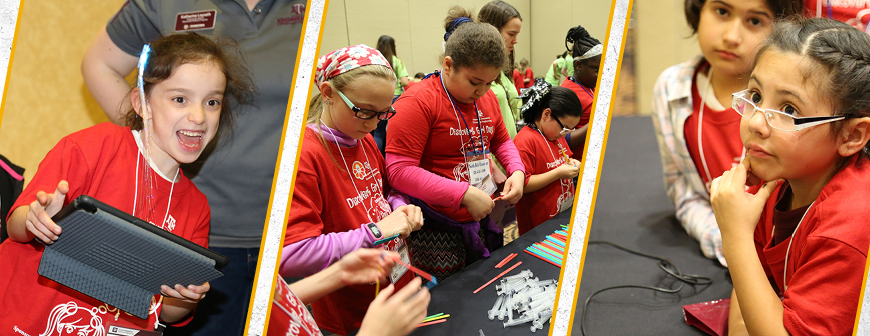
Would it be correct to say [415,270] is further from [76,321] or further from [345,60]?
[76,321]

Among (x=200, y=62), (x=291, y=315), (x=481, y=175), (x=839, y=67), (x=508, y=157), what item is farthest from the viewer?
(x=508, y=157)

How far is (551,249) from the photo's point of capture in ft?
4.54

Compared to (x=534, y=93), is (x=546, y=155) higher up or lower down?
lower down

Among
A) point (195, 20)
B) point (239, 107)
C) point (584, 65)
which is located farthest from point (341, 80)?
point (584, 65)

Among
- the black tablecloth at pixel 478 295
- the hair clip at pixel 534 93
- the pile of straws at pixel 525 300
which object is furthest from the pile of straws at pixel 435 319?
the hair clip at pixel 534 93

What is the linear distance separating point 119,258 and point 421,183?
2.34 feet

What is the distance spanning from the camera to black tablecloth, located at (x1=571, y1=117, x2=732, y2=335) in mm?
1243

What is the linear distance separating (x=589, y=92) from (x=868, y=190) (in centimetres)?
62

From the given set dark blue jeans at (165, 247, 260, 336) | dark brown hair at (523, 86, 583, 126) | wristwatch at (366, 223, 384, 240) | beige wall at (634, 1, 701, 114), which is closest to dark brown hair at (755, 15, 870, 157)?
beige wall at (634, 1, 701, 114)

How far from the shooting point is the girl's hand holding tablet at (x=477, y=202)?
→ 1.21 m

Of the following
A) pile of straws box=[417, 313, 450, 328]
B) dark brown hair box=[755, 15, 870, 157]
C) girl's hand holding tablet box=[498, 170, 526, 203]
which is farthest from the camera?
girl's hand holding tablet box=[498, 170, 526, 203]

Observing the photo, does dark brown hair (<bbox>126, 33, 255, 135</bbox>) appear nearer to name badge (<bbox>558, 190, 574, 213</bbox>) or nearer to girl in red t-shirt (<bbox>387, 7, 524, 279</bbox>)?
girl in red t-shirt (<bbox>387, 7, 524, 279</bbox>)

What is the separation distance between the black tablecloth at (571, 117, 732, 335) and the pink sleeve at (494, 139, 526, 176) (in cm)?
45

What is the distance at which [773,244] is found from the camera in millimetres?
913
